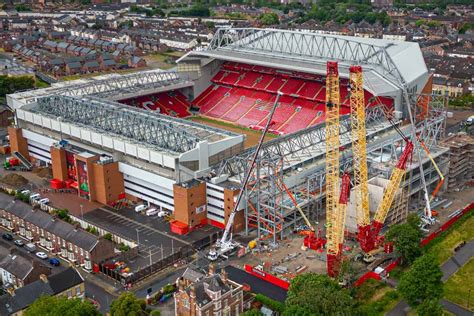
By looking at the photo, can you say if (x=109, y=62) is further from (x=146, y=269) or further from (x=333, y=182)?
(x=333, y=182)

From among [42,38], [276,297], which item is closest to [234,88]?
[276,297]

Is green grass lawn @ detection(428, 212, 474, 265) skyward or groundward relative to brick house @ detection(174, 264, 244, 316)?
groundward

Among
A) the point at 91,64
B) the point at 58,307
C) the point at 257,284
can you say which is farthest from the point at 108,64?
the point at 58,307

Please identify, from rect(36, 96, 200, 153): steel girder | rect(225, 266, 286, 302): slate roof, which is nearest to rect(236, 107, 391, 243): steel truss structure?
rect(225, 266, 286, 302): slate roof

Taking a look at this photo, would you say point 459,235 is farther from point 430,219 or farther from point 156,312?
point 156,312

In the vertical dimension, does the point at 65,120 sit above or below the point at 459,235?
above

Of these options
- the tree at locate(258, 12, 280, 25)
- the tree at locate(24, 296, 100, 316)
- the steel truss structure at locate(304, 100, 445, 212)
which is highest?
the tree at locate(258, 12, 280, 25)

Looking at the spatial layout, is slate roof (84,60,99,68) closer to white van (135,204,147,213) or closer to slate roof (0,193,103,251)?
slate roof (0,193,103,251)
